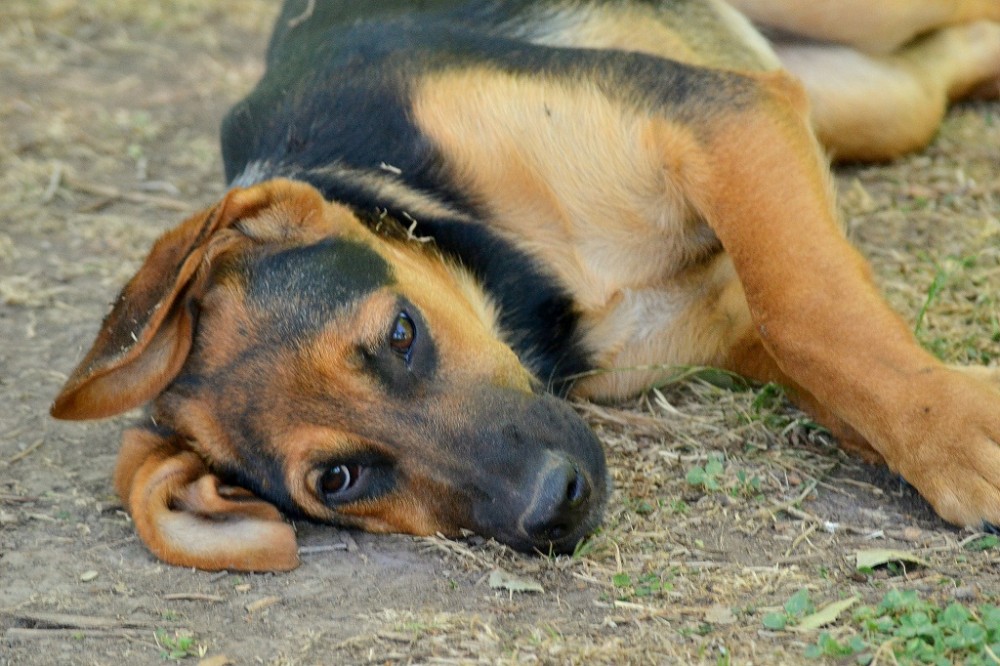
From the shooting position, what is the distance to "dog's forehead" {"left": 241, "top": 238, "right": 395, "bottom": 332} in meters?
4.34

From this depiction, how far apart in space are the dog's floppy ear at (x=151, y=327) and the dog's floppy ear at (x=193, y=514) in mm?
263

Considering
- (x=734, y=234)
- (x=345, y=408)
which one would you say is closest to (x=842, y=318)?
(x=734, y=234)

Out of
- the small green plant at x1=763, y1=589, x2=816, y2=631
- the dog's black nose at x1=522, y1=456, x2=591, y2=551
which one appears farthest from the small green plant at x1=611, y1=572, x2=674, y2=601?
the small green plant at x1=763, y1=589, x2=816, y2=631

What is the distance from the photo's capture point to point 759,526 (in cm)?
420

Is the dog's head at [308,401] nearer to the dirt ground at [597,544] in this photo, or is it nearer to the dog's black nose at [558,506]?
the dog's black nose at [558,506]

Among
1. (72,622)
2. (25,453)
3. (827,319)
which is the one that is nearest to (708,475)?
(827,319)

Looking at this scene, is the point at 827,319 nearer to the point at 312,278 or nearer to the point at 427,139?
the point at 427,139

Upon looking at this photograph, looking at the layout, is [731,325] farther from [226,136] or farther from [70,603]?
[70,603]

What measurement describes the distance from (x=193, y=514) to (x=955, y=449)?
2459 millimetres

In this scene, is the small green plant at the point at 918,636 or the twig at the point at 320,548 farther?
the twig at the point at 320,548

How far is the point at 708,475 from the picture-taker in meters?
4.49

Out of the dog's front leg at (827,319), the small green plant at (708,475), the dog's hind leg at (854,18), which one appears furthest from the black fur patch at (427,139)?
the dog's hind leg at (854,18)

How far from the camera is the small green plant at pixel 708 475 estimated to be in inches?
175

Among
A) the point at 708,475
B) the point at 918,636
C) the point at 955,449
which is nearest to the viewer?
the point at 918,636
